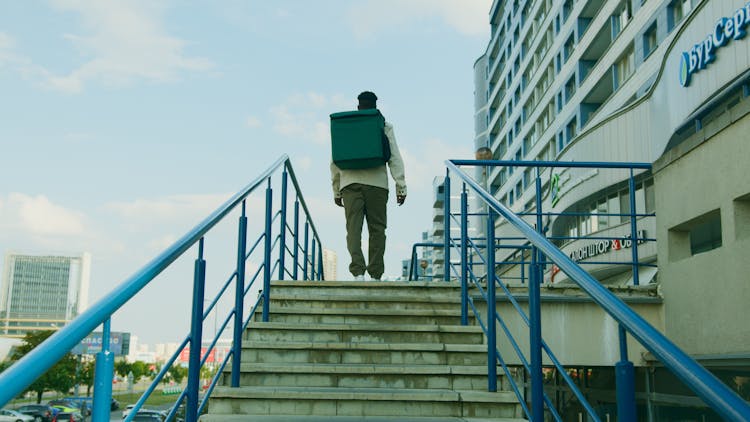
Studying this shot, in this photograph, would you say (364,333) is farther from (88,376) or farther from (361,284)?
(88,376)

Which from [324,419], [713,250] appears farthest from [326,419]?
[713,250]

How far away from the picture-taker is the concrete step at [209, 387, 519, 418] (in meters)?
3.81

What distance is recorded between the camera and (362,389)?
414cm

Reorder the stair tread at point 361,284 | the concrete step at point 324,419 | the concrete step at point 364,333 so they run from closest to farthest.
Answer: the concrete step at point 324,419
the concrete step at point 364,333
the stair tread at point 361,284

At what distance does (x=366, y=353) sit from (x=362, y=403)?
709 millimetres

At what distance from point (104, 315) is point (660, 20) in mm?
24603

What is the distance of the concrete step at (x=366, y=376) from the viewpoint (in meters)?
4.20

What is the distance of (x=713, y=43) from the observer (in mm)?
12039

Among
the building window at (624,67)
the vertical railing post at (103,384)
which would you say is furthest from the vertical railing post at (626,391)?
the building window at (624,67)

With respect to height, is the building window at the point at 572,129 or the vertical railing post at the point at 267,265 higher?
the building window at the point at 572,129

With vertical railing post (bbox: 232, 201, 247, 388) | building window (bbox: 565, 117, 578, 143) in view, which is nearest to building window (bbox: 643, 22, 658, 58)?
building window (bbox: 565, 117, 578, 143)

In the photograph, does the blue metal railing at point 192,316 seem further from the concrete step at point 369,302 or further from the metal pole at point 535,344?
the metal pole at point 535,344

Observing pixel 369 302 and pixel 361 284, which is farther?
pixel 361 284

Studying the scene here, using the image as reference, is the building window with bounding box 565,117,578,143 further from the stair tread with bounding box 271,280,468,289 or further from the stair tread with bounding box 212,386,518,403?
the stair tread with bounding box 212,386,518,403
